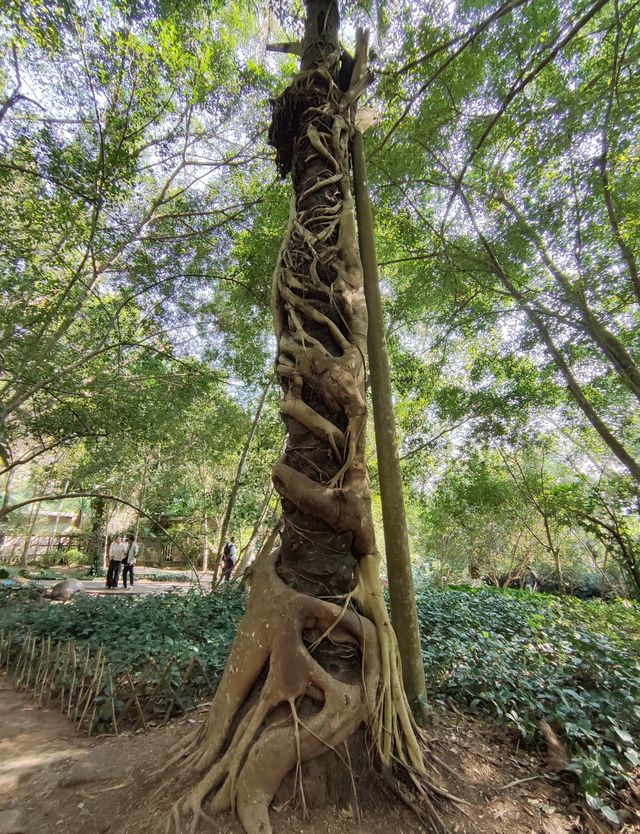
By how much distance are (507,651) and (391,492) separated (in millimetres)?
2071

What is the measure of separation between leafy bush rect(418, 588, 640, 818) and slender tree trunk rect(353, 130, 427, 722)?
66 centimetres

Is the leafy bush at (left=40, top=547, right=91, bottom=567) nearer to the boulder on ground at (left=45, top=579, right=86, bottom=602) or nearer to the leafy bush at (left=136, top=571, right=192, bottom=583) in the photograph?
the leafy bush at (left=136, top=571, right=192, bottom=583)

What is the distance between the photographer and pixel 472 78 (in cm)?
323

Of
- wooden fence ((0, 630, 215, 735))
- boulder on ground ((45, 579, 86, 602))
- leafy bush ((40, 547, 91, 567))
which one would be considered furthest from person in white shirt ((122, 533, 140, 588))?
leafy bush ((40, 547, 91, 567))

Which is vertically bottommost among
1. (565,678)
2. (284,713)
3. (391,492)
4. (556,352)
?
(565,678)

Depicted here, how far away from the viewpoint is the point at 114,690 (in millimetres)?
2402

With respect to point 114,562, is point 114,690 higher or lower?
lower

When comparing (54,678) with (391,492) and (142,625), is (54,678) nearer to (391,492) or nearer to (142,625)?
(142,625)

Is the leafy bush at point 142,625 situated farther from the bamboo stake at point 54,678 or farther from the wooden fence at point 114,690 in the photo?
Result: the bamboo stake at point 54,678

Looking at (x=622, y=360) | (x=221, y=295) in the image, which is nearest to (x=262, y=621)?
(x=622, y=360)

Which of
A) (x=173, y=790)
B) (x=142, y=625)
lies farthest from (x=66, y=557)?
(x=173, y=790)

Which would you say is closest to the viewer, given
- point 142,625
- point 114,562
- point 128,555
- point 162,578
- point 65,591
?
point 142,625

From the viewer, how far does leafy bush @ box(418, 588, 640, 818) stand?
1.81m

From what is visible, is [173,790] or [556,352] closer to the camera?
[173,790]
